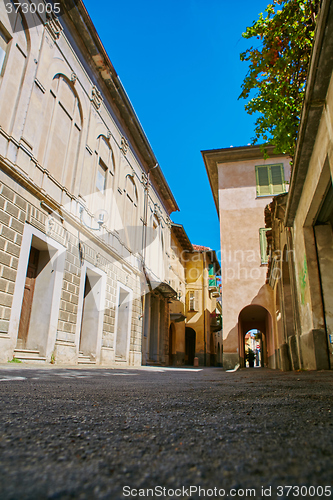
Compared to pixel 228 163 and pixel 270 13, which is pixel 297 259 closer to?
pixel 270 13

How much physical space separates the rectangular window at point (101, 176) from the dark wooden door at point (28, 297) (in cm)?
493

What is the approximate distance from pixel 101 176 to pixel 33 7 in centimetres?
603

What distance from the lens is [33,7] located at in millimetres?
9133

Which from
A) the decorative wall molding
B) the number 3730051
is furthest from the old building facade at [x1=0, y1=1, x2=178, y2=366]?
the number 3730051

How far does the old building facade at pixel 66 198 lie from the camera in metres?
8.09

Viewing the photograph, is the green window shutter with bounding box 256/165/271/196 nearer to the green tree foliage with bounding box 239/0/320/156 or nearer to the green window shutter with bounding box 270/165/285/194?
the green window shutter with bounding box 270/165/285/194

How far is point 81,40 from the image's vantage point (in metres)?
12.1

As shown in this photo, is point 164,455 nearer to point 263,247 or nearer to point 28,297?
point 28,297

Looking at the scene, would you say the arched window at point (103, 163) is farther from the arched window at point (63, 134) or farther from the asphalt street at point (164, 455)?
the asphalt street at point (164, 455)

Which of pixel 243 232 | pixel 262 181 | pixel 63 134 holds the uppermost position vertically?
pixel 262 181

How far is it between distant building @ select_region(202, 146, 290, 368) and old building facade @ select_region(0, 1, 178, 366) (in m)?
4.50
